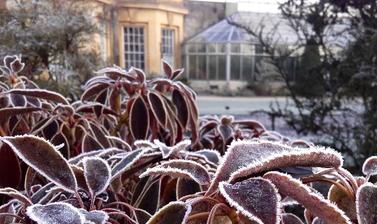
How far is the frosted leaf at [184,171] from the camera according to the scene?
0.44 m

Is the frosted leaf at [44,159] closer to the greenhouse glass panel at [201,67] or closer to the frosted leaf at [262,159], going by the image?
the frosted leaf at [262,159]

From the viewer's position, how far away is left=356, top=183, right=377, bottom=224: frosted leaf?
377 millimetres

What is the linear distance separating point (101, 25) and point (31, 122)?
14.3 feet

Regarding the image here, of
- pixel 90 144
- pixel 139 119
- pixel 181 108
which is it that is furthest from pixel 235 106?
pixel 90 144

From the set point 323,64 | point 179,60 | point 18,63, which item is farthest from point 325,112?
point 179,60

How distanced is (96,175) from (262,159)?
202 millimetres

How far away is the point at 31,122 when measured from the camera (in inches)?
46.1

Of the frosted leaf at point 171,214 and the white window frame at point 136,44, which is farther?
the white window frame at point 136,44

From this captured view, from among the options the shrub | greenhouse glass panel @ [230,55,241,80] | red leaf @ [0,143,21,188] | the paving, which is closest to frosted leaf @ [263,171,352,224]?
the shrub

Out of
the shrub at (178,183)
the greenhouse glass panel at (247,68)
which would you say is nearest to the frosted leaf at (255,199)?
the shrub at (178,183)

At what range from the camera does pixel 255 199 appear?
0.36 metres

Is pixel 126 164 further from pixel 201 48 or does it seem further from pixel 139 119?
pixel 201 48

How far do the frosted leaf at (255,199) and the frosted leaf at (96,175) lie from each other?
0.55 feet

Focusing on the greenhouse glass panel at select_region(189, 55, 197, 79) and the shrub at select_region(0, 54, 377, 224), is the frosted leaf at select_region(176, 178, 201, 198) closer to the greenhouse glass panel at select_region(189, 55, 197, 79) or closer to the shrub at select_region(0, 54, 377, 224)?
the shrub at select_region(0, 54, 377, 224)
